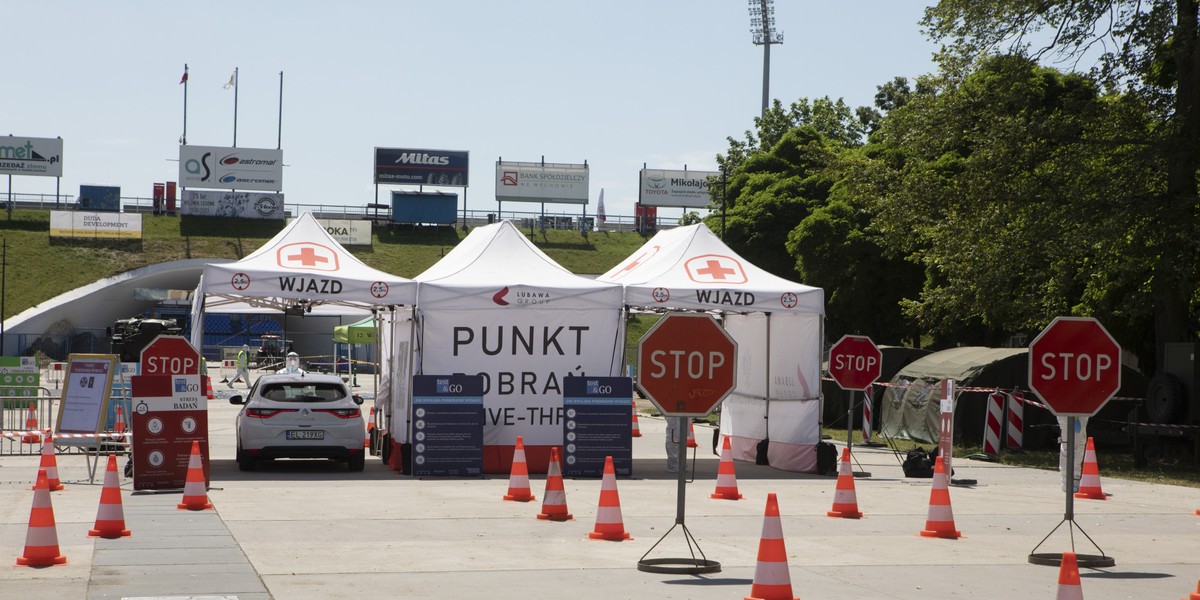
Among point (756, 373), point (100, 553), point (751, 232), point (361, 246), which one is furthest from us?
point (361, 246)

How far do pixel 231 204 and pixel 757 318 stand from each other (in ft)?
238

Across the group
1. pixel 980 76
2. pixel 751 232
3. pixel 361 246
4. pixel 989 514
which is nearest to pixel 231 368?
pixel 751 232

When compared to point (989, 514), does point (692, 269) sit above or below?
above

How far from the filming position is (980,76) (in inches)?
1364

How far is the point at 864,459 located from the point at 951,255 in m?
6.34

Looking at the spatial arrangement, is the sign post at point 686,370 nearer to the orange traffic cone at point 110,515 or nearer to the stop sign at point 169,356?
the orange traffic cone at point 110,515

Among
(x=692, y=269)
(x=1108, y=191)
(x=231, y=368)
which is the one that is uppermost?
(x=1108, y=191)

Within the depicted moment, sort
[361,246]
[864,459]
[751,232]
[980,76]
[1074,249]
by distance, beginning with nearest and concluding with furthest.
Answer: [864,459] < [1074,249] < [980,76] < [751,232] < [361,246]

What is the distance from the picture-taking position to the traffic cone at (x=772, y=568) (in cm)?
860

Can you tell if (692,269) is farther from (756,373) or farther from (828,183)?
(828,183)

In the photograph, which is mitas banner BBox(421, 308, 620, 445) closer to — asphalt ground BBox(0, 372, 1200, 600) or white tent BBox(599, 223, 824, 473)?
→ white tent BBox(599, 223, 824, 473)

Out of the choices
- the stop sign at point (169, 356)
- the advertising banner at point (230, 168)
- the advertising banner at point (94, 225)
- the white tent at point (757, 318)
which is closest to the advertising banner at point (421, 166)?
the advertising banner at point (230, 168)

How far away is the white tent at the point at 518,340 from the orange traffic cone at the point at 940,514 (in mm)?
7469

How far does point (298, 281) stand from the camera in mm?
18734
